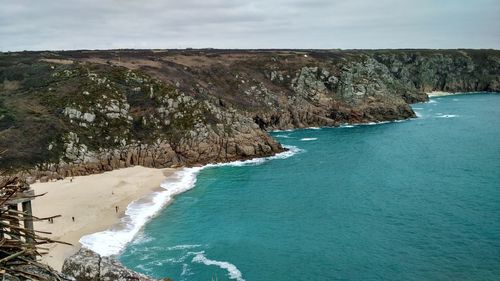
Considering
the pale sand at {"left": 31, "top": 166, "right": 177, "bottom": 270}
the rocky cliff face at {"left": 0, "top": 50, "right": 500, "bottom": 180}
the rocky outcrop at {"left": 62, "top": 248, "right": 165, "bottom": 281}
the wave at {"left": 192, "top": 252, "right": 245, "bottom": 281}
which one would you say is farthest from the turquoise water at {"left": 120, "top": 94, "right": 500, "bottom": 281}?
the rocky outcrop at {"left": 62, "top": 248, "right": 165, "bottom": 281}

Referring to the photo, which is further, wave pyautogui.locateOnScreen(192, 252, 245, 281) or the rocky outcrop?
wave pyautogui.locateOnScreen(192, 252, 245, 281)

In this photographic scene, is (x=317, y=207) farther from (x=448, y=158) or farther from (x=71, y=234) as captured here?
(x=448, y=158)

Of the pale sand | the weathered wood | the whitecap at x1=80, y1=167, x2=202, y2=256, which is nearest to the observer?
the weathered wood

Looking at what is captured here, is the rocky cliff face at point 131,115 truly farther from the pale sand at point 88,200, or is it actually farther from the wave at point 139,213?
the wave at point 139,213

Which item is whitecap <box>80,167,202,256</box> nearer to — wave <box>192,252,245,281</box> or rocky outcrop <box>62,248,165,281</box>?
wave <box>192,252,245,281</box>

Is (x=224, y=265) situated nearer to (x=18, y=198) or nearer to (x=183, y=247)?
(x=183, y=247)

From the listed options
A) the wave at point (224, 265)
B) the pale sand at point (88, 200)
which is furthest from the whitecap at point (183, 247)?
the pale sand at point (88, 200)

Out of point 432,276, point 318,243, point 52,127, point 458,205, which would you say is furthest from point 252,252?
point 52,127
